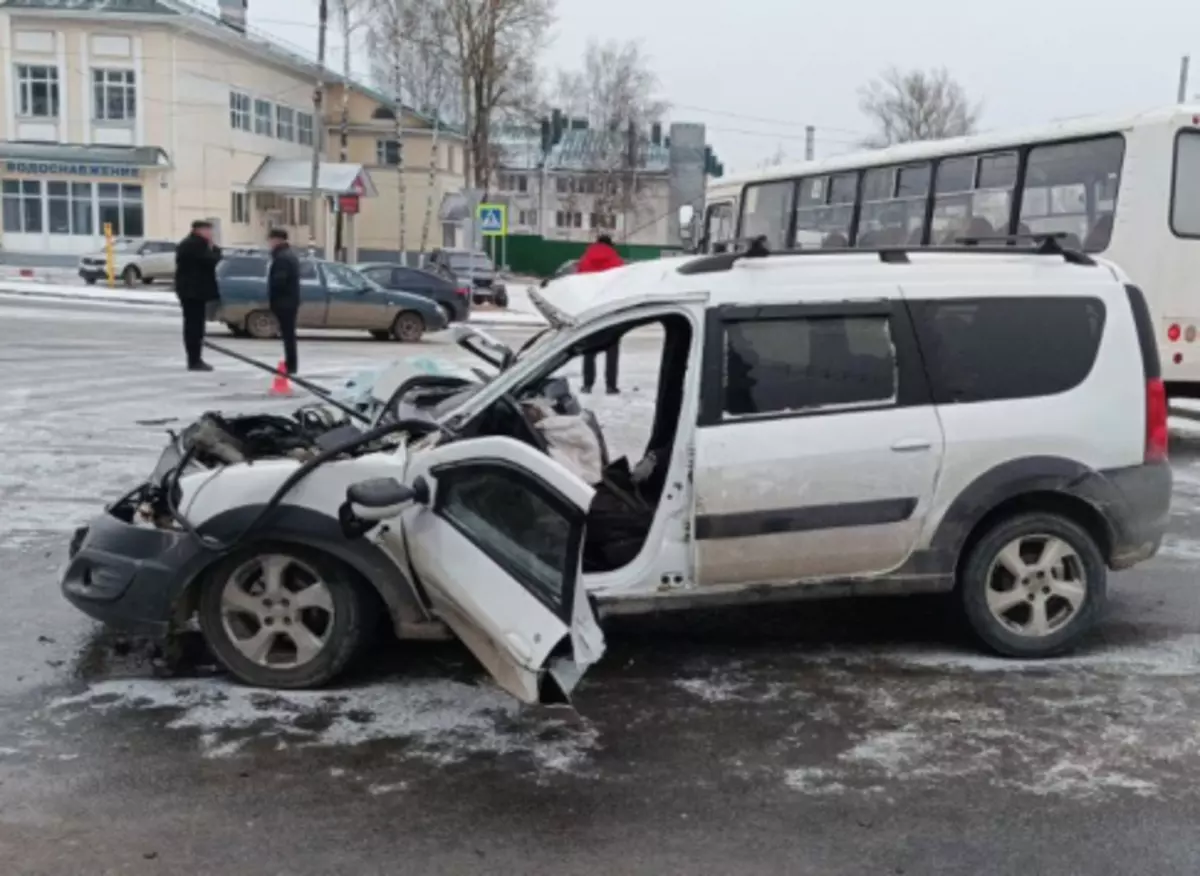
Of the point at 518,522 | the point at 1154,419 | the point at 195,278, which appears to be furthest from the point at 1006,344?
the point at 195,278

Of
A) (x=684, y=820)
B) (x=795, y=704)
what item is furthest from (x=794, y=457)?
(x=684, y=820)

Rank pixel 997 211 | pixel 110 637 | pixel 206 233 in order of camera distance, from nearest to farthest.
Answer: pixel 110 637, pixel 997 211, pixel 206 233

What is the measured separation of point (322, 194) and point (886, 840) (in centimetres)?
4767

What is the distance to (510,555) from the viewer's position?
4395 millimetres

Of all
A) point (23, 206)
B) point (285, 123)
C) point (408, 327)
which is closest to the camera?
point (408, 327)

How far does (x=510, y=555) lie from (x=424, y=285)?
21628mm

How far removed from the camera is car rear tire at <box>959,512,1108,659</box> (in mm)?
5371

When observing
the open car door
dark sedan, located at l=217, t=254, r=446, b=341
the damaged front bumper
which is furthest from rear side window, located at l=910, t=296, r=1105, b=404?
dark sedan, located at l=217, t=254, r=446, b=341

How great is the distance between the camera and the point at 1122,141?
11.1 metres

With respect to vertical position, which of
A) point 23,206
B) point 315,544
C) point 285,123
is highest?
point 285,123

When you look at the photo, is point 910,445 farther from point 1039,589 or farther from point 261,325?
point 261,325

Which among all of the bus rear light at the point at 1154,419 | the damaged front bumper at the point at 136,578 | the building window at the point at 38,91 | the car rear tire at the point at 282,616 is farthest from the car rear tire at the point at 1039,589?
the building window at the point at 38,91

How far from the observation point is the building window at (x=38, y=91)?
4197cm

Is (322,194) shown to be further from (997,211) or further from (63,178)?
(997,211)
